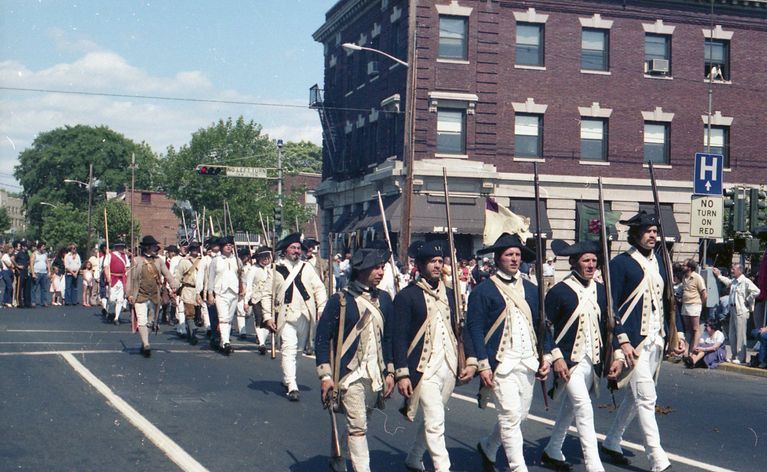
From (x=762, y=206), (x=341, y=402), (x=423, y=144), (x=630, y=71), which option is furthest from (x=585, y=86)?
(x=341, y=402)

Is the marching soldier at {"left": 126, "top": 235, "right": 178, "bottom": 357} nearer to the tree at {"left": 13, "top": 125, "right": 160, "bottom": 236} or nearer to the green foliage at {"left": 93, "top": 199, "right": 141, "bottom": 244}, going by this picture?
the green foliage at {"left": 93, "top": 199, "right": 141, "bottom": 244}

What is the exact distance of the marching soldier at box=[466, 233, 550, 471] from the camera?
7.39 m

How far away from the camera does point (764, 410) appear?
12.2 meters

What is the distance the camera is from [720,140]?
125 feet

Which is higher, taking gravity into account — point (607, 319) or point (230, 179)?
point (230, 179)

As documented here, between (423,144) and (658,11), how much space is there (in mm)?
9860

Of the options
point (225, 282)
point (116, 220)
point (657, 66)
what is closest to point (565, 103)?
point (657, 66)

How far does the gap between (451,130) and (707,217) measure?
713 inches

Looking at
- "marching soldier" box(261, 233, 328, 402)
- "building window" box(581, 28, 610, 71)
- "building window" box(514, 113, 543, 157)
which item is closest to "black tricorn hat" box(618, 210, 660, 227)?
"marching soldier" box(261, 233, 328, 402)

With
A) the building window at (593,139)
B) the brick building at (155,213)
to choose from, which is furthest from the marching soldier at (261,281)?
the brick building at (155,213)

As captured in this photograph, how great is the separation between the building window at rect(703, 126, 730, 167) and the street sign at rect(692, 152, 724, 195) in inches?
791

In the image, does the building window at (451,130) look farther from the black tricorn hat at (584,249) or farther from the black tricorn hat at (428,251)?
the black tricorn hat at (428,251)

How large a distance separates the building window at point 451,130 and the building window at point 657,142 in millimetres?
6864

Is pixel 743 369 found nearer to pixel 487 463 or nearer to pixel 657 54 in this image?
pixel 487 463
